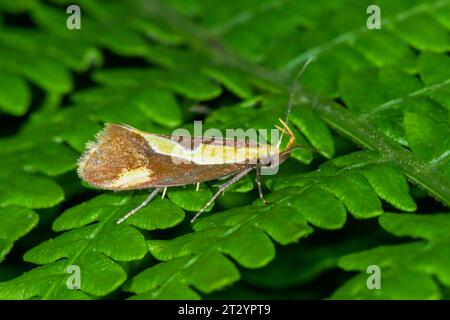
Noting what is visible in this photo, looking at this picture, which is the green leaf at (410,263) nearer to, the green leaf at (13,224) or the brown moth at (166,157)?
the brown moth at (166,157)

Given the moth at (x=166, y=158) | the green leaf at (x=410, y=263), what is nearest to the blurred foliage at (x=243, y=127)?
the green leaf at (x=410, y=263)

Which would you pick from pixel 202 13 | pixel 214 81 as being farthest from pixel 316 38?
pixel 202 13

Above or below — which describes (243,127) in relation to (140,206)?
above

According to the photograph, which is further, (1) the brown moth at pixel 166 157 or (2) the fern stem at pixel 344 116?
(1) the brown moth at pixel 166 157

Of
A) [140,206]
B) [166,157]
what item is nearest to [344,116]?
[166,157]

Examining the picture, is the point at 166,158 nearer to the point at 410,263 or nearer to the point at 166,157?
the point at 166,157
